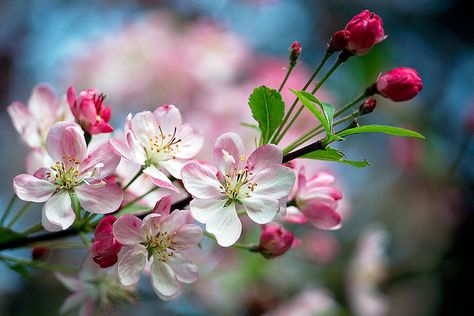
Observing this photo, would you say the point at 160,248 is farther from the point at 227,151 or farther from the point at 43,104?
the point at 43,104

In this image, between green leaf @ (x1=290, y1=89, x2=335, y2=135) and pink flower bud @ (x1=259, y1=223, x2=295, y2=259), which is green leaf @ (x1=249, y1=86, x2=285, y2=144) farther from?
pink flower bud @ (x1=259, y1=223, x2=295, y2=259)

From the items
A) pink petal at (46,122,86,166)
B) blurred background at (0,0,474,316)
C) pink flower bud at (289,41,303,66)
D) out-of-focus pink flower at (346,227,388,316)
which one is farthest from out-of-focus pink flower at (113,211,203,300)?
out-of-focus pink flower at (346,227,388,316)

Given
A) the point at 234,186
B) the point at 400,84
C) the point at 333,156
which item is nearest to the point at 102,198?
the point at 234,186

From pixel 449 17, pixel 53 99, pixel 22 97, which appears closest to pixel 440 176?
pixel 449 17

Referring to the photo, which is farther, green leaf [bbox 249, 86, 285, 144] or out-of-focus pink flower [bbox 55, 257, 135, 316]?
out-of-focus pink flower [bbox 55, 257, 135, 316]

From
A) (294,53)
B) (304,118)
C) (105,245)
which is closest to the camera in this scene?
(105,245)

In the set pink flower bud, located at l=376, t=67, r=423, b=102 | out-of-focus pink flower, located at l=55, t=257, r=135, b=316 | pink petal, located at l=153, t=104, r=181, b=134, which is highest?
pink flower bud, located at l=376, t=67, r=423, b=102

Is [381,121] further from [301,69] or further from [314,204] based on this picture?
[314,204]

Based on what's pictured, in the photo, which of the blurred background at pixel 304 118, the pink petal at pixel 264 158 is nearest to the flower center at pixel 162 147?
the pink petal at pixel 264 158
